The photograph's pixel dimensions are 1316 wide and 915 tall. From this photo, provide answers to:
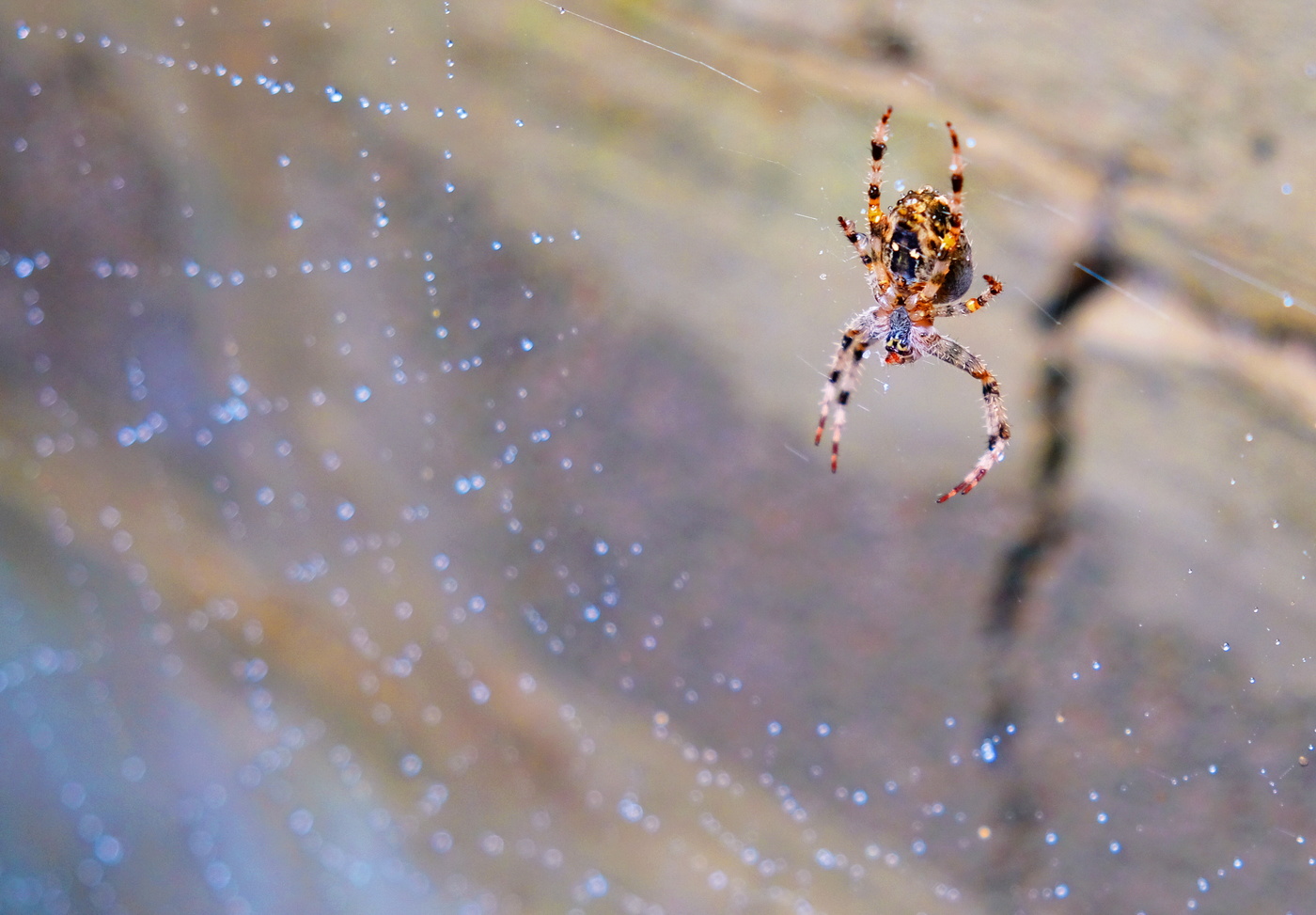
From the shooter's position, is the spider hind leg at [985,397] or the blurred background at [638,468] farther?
the blurred background at [638,468]

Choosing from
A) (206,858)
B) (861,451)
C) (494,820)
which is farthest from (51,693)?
(861,451)

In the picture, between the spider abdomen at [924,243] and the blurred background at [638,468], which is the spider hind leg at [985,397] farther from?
the blurred background at [638,468]

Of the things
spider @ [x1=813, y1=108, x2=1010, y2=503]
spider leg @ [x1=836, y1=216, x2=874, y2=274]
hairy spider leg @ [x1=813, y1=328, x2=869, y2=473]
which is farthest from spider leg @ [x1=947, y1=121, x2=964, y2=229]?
hairy spider leg @ [x1=813, y1=328, x2=869, y2=473]

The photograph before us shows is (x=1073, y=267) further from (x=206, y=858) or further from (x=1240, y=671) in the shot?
(x=206, y=858)

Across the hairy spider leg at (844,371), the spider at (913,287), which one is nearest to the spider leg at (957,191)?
the spider at (913,287)

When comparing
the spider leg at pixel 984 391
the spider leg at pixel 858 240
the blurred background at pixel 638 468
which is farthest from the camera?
the blurred background at pixel 638 468
